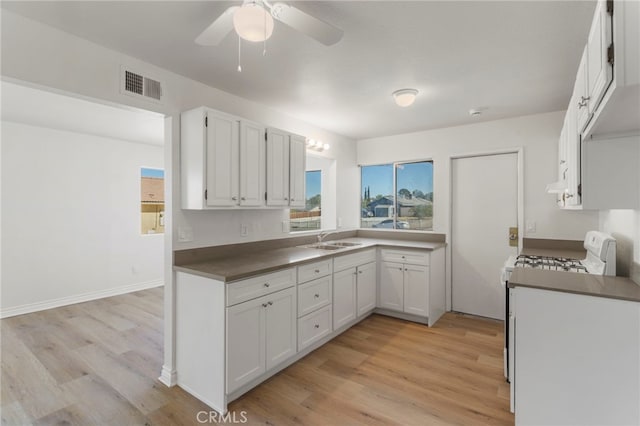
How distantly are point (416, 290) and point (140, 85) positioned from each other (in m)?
3.38

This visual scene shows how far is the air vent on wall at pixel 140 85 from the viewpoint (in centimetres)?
221

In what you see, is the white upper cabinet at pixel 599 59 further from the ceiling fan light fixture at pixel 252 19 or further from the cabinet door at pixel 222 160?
the cabinet door at pixel 222 160

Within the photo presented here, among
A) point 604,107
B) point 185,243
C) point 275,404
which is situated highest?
point 604,107

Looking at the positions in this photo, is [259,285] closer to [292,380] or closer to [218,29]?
[292,380]

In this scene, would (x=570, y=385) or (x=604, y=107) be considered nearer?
(x=604, y=107)

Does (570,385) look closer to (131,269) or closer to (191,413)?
(191,413)

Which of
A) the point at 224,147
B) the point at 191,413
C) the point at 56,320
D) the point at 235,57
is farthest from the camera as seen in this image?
the point at 56,320

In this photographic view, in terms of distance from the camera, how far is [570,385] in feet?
5.17

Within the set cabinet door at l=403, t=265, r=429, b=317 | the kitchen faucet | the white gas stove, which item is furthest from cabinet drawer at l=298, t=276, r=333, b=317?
the white gas stove

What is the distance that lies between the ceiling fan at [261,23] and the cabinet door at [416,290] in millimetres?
2845

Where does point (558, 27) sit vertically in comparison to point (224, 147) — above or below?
above

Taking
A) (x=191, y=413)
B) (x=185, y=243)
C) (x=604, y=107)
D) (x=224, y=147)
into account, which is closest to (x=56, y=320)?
(x=185, y=243)

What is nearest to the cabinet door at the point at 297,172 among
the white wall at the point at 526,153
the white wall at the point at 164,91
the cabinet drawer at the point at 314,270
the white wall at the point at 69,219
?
the white wall at the point at 164,91

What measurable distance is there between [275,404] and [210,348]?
60cm
